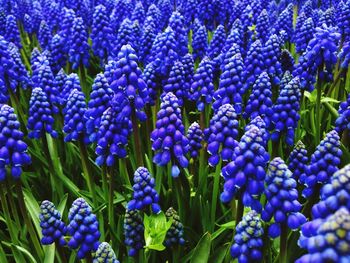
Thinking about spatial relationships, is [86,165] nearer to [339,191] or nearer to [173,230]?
[173,230]

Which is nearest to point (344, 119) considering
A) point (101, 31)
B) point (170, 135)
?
point (170, 135)

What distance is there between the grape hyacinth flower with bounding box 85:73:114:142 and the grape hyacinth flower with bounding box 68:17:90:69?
104 inches

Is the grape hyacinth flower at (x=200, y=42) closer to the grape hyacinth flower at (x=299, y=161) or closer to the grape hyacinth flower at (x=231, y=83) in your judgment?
the grape hyacinth flower at (x=231, y=83)

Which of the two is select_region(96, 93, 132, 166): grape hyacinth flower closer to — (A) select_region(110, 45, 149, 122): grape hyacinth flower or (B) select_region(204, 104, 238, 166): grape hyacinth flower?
(A) select_region(110, 45, 149, 122): grape hyacinth flower

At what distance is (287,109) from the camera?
477 centimetres

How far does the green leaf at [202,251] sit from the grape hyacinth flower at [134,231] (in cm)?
51

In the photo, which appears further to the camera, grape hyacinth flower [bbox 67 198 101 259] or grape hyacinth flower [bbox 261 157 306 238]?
grape hyacinth flower [bbox 67 198 101 259]

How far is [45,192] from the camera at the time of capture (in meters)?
6.10

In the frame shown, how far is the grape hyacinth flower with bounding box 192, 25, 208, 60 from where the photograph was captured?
7.41 meters

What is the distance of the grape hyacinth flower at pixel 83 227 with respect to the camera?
12.1ft

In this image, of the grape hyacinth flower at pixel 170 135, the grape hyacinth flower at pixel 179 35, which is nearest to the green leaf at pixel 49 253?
the grape hyacinth flower at pixel 170 135

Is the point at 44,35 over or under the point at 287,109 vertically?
over

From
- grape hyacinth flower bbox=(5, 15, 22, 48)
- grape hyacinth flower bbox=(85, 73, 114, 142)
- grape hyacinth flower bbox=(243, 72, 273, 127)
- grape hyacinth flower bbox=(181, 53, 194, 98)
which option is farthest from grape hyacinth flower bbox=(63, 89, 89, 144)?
grape hyacinth flower bbox=(5, 15, 22, 48)

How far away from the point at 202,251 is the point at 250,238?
3.19ft
